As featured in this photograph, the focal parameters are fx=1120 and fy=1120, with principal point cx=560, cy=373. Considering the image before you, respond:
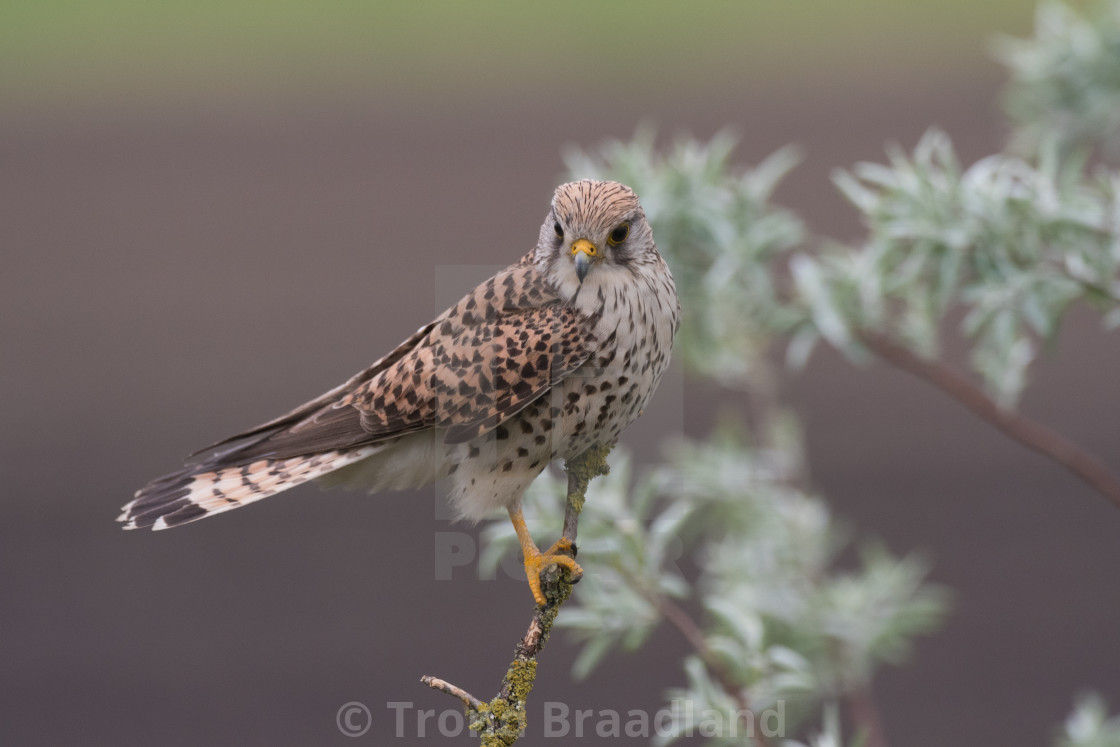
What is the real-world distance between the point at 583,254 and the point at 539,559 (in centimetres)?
37

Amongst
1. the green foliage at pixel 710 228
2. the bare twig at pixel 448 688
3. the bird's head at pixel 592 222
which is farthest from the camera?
the green foliage at pixel 710 228

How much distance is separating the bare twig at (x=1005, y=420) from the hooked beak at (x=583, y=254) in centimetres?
82

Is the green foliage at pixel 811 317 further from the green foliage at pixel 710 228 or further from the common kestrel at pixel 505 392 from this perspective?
the common kestrel at pixel 505 392

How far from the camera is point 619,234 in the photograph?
1.18 m

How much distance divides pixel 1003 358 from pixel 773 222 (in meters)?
0.44

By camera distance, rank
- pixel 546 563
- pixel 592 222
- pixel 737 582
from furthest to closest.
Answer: pixel 737 582 → pixel 546 563 → pixel 592 222

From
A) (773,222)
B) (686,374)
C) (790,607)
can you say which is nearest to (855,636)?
(790,607)

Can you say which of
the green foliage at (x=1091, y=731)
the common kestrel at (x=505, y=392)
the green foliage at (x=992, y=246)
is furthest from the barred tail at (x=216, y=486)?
the green foliage at (x=1091, y=731)

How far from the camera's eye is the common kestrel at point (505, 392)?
1.17 m

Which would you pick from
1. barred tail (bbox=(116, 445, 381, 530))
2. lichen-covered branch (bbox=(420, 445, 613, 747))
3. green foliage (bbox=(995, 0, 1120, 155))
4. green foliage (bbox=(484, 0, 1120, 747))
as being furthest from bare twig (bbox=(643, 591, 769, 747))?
green foliage (bbox=(995, 0, 1120, 155))

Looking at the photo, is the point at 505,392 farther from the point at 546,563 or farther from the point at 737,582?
the point at 737,582

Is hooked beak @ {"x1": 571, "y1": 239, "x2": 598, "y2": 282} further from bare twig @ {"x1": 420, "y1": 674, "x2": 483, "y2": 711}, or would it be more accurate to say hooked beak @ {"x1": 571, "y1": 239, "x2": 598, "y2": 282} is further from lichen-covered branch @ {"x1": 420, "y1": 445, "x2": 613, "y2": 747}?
bare twig @ {"x1": 420, "y1": 674, "x2": 483, "y2": 711}

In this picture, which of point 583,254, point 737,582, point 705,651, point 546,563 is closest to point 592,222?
point 583,254

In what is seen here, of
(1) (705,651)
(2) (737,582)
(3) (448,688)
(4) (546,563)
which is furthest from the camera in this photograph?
(2) (737,582)
